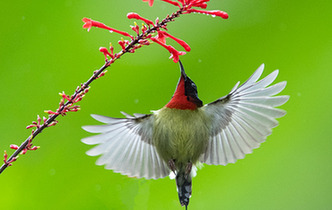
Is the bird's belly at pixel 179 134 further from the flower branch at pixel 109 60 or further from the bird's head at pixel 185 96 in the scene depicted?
the flower branch at pixel 109 60

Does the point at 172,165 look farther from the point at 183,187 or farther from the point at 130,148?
the point at 130,148

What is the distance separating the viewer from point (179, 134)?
2.49m

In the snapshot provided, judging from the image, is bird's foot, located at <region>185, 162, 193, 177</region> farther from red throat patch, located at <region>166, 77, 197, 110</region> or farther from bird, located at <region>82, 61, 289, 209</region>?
red throat patch, located at <region>166, 77, 197, 110</region>

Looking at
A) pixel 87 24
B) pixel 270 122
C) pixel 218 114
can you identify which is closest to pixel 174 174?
pixel 218 114

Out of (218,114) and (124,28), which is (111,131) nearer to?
(218,114)

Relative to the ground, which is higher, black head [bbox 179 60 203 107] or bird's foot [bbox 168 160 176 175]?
black head [bbox 179 60 203 107]

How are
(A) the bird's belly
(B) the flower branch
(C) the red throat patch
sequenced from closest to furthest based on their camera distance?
A: 1. (B) the flower branch
2. (C) the red throat patch
3. (A) the bird's belly

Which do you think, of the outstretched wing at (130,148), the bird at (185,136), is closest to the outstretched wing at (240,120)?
the bird at (185,136)

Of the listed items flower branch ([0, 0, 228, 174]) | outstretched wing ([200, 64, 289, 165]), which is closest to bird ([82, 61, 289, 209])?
outstretched wing ([200, 64, 289, 165])

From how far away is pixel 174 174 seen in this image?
2.47 meters

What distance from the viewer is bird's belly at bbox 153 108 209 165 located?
8.05ft

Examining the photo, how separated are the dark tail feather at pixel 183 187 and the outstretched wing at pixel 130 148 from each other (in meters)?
0.12

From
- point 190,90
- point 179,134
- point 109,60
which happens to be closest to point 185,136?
point 179,134

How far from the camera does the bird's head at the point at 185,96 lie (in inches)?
90.4
